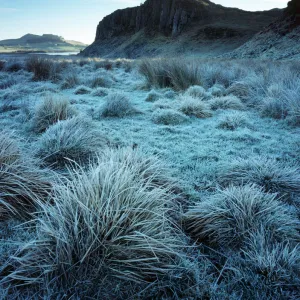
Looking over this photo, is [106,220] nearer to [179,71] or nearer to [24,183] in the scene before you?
[24,183]

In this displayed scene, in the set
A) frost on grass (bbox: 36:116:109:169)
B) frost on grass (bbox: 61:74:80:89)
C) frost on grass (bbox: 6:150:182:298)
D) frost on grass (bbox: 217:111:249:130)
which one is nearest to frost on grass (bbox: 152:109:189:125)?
frost on grass (bbox: 217:111:249:130)

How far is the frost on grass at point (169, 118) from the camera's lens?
3623mm

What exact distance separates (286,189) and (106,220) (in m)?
1.31

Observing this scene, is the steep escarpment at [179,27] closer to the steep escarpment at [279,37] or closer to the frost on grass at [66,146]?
the steep escarpment at [279,37]

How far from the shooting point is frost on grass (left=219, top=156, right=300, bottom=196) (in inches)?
66.4

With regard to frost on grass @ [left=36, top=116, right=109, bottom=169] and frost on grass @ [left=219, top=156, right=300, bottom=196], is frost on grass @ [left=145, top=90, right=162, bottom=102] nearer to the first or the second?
frost on grass @ [left=36, top=116, right=109, bottom=169]

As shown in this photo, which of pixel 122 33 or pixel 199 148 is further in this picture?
pixel 122 33

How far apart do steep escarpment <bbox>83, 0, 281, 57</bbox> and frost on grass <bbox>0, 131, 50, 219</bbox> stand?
4126 cm

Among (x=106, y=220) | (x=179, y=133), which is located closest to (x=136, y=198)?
(x=106, y=220)

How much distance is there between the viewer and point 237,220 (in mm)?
1257

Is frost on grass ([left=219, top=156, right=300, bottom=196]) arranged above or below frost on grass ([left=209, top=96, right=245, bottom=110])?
below

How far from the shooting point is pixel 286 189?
1672 mm

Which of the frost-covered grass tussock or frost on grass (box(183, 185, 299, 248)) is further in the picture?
frost on grass (box(183, 185, 299, 248))

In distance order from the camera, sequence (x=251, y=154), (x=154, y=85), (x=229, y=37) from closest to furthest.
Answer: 1. (x=251, y=154)
2. (x=154, y=85)
3. (x=229, y=37)
